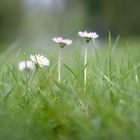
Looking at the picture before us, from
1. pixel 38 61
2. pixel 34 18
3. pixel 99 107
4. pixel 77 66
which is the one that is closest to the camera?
pixel 99 107

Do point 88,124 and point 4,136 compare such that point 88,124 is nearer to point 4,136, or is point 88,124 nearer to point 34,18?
point 4,136

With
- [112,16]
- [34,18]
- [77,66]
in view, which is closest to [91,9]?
[112,16]

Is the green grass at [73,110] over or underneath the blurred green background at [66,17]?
over

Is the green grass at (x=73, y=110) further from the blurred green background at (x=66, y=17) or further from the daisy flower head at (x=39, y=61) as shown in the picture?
the blurred green background at (x=66, y=17)

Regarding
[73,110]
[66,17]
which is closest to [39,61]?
[73,110]

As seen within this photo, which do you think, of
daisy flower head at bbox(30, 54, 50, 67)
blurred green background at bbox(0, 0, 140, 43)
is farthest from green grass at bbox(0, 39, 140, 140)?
blurred green background at bbox(0, 0, 140, 43)

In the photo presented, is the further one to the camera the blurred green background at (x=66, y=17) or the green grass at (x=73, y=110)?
the blurred green background at (x=66, y=17)

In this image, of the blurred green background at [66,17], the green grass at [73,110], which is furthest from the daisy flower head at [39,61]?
the blurred green background at [66,17]

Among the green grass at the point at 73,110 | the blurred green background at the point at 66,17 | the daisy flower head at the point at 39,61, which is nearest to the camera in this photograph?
the green grass at the point at 73,110

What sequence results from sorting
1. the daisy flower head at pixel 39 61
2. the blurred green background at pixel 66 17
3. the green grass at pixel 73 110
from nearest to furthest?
the green grass at pixel 73 110 < the daisy flower head at pixel 39 61 < the blurred green background at pixel 66 17
